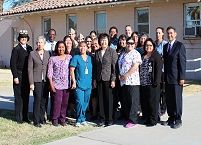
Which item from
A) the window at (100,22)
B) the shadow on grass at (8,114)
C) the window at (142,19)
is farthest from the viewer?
the window at (100,22)

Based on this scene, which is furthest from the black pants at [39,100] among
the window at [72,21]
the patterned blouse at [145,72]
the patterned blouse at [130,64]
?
the window at [72,21]

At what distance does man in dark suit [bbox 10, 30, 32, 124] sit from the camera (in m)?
7.51

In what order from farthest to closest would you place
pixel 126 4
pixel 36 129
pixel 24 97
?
pixel 126 4 → pixel 24 97 → pixel 36 129

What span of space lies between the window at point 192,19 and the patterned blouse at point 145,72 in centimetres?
855

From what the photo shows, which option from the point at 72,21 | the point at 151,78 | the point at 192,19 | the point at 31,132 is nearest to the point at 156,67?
the point at 151,78

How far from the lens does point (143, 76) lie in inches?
280

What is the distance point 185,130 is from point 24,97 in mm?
3587

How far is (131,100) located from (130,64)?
2.47 ft

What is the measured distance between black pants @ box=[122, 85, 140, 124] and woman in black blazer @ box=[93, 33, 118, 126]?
1.12 ft

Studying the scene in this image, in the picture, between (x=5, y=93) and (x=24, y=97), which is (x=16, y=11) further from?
(x=24, y=97)

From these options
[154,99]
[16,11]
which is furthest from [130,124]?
[16,11]

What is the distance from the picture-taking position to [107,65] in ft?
23.7

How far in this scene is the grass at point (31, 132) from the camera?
21.0 ft

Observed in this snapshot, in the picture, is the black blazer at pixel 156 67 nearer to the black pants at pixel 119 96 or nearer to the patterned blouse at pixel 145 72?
the patterned blouse at pixel 145 72
